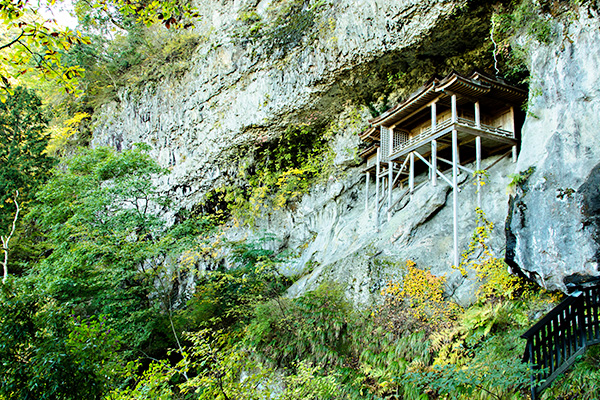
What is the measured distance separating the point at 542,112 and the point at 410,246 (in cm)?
436

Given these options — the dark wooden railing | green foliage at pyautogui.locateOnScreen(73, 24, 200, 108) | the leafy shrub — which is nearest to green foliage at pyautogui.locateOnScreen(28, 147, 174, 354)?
the leafy shrub

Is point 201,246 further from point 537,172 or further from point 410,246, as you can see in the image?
point 537,172

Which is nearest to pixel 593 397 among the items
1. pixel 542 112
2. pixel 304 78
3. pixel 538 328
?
pixel 538 328

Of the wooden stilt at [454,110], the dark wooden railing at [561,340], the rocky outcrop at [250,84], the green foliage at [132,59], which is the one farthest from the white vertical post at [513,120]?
the green foliage at [132,59]

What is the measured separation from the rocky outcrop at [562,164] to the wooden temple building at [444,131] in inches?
86.9

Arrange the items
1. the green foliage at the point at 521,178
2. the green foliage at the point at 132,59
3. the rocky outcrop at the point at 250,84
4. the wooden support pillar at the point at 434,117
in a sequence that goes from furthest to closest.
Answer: the green foliage at the point at 132,59, the rocky outcrop at the point at 250,84, the wooden support pillar at the point at 434,117, the green foliage at the point at 521,178

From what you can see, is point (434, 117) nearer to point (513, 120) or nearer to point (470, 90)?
point (470, 90)

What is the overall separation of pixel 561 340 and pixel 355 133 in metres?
11.4

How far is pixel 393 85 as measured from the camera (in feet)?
45.0

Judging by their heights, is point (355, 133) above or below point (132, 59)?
below

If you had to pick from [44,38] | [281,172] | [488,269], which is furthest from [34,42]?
[281,172]

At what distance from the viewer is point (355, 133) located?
49.7 ft

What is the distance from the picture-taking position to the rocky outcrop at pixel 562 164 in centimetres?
586

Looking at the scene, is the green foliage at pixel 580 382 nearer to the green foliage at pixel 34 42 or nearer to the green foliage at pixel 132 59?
the green foliage at pixel 34 42
